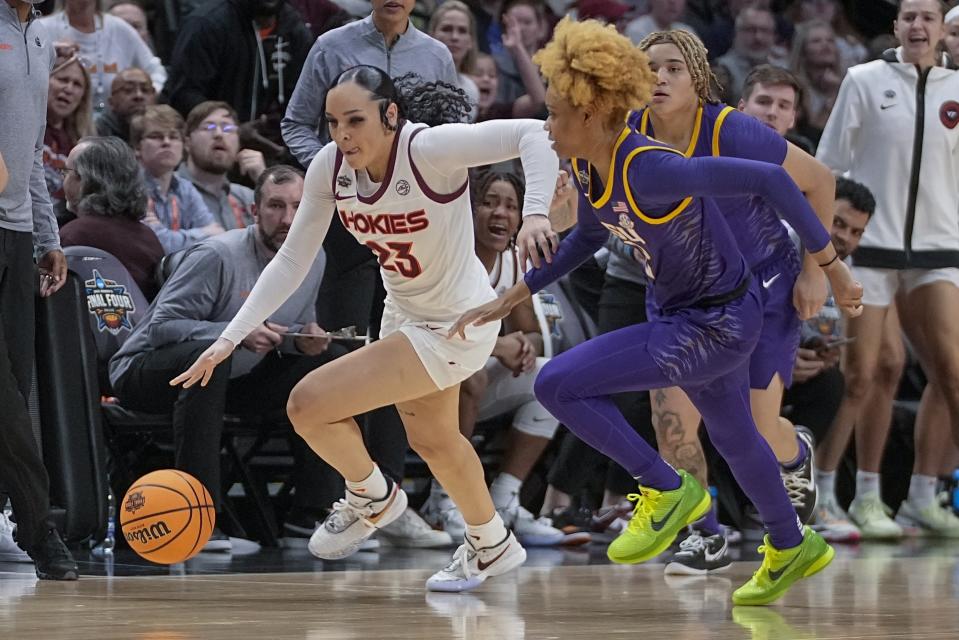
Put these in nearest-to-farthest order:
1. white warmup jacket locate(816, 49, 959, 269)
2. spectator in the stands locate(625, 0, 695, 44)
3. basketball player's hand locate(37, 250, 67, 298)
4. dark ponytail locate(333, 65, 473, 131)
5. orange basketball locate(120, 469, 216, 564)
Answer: orange basketball locate(120, 469, 216, 564) < basketball player's hand locate(37, 250, 67, 298) < dark ponytail locate(333, 65, 473, 131) < white warmup jacket locate(816, 49, 959, 269) < spectator in the stands locate(625, 0, 695, 44)

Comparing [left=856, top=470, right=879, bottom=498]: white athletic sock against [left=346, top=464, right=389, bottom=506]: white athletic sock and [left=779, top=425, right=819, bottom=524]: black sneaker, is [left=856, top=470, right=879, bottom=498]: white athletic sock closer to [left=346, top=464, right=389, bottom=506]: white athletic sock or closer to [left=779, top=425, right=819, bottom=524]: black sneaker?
[left=779, top=425, right=819, bottom=524]: black sneaker

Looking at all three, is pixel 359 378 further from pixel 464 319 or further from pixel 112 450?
pixel 112 450

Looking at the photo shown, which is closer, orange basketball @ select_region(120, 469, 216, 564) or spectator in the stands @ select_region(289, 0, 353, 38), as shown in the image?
orange basketball @ select_region(120, 469, 216, 564)

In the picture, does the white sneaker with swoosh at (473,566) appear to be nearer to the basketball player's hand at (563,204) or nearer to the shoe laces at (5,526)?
the basketball player's hand at (563,204)

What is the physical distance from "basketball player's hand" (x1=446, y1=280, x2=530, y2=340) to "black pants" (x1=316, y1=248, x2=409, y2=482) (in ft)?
6.92

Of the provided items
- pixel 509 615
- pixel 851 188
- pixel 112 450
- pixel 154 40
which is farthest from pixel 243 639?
pixel 154 40

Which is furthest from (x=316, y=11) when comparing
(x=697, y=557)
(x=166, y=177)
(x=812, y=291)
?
(x=812, y=291)

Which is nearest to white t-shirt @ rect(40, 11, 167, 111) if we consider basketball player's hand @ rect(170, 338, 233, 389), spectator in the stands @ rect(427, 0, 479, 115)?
spectator in the stands @ rect(427, 0, 479, 115)

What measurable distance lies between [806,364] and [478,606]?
355 centimetres

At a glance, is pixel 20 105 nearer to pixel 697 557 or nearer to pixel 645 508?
pixel 645 508

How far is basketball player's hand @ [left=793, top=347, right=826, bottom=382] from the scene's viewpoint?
26.9 ft

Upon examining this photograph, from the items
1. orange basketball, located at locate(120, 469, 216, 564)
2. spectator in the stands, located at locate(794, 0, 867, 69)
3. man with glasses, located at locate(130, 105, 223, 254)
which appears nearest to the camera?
orange basketball, located at locate(120, 469, 216, 564)

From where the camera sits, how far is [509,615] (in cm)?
485

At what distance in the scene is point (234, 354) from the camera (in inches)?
280
